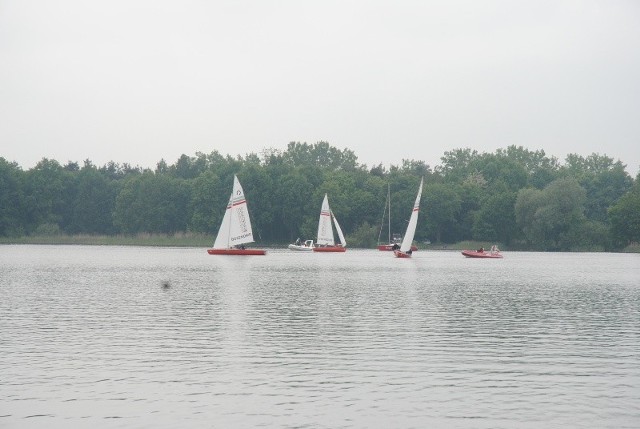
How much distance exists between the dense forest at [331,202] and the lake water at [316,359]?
314 feet

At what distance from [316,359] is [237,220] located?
72.9 m

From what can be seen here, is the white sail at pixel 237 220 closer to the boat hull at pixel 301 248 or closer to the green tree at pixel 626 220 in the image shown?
the boat hull at pixel 301 248

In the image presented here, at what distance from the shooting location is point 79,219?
175500mm

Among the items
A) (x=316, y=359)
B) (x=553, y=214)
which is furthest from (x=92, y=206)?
(x=316, y=359)

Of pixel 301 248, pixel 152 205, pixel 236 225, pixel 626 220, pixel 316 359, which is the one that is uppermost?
pixel 152 205

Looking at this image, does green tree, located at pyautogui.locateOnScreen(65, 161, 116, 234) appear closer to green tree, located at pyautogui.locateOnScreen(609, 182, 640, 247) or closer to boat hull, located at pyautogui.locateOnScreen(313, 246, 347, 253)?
boat hull, located at pyautogui.locateOnScreen(313, 246, 347, 253)

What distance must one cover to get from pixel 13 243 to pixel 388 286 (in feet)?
398

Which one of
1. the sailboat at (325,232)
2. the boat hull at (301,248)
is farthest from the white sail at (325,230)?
the boat hull at (301,248)

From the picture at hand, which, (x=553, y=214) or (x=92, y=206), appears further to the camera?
(x=92, y=206)

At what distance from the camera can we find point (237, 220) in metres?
96.6

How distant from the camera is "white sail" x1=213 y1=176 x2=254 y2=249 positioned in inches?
3794

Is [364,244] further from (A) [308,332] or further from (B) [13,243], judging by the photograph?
(A) [308,332]

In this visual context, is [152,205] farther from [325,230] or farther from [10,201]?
[325,230]

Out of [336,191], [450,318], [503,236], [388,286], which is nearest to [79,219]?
[336,191]
